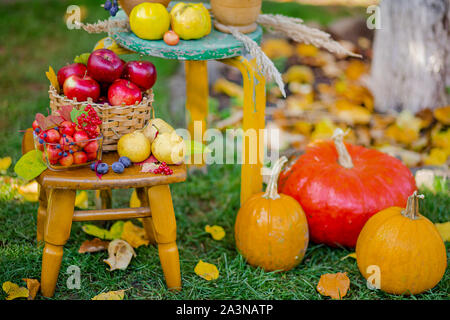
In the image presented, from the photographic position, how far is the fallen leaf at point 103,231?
2371mm

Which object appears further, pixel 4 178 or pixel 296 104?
pixel 296 104

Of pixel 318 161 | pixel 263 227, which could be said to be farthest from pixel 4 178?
pixel 318 161

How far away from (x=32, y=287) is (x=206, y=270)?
72 centimetres

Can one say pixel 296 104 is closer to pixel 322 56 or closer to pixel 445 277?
pixel 322 56

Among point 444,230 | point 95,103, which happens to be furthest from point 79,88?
point 444,230

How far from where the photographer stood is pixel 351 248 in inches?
95.6

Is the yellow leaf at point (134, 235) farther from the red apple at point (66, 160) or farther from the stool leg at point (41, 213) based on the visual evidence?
the red apple at point (66, 160)

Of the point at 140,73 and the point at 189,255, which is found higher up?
the point at 140,73

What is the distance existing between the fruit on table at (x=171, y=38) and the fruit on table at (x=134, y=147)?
43cm

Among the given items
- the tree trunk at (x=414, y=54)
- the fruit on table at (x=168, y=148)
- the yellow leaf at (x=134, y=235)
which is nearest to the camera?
the fruit on table at (x=168, y=148)

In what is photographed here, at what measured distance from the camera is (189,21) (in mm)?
2131

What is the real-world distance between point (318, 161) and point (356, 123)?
120cm

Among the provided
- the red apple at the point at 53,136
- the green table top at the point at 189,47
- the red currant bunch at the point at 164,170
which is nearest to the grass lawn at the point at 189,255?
the red currant bunch at the point at 164,170

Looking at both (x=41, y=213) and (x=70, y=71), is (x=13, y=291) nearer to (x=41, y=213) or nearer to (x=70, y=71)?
(x=41, y=213)
